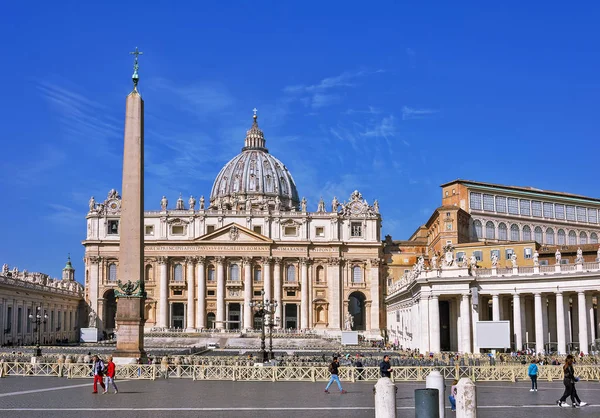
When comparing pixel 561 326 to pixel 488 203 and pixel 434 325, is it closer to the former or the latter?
pixel 434 325

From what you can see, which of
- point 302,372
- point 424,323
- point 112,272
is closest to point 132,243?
point 302,372

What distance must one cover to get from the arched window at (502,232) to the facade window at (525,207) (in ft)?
10.2

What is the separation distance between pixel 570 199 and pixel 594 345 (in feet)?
155

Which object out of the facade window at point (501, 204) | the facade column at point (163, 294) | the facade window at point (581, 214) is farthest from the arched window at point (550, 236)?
the facade column at point (163, 294)

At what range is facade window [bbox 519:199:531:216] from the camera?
87875 millimetres

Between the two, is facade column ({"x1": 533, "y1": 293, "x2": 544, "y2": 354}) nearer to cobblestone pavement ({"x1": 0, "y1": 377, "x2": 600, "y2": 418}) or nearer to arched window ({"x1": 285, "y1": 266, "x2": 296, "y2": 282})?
cobblestone pavement ({"x1": 0, "y1": 377, "x2": 600, "y2": 418})

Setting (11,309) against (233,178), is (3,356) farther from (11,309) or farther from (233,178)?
(233,178)

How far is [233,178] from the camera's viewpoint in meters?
129

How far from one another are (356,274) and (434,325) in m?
44.8

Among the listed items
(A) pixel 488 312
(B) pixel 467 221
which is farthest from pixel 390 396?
(B) pixel 467 221

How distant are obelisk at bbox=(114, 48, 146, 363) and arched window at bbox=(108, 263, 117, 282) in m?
65.2

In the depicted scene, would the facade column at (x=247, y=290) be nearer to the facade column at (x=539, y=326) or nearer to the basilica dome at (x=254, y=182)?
the basilica dome at (x=254, y=182)

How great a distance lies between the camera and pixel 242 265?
95312mm

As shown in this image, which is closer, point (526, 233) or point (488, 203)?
point (488, 203)
